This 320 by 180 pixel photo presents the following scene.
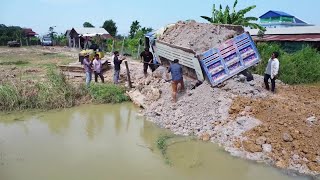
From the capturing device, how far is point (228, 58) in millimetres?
9609

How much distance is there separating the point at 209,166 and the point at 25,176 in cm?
329

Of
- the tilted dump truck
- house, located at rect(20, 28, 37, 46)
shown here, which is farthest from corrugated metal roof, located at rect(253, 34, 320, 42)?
house, located at rect(20, 28, 37, 46)

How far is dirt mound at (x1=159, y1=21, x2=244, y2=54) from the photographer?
10305 mm

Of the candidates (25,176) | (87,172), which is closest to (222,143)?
(87,172)

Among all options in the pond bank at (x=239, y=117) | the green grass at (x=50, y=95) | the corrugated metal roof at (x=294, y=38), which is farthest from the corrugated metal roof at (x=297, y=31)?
the green grass at (x=50, y=95)

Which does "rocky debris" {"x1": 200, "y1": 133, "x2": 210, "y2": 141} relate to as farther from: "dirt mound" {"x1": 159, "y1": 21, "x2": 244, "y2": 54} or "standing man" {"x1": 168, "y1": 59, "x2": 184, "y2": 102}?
"dirt mound" {"x1": 159, "y1": 21, "x2": 244, "y2": 54}

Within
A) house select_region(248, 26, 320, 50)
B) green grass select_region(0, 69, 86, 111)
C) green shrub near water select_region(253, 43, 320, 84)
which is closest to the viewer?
green grass select_region(0, 69, 86, 111)

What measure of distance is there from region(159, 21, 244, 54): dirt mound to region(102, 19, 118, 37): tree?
119 ft

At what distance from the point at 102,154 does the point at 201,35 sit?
5.55 m

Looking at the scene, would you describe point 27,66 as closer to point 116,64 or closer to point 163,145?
point 116,64

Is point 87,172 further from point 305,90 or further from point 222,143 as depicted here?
point 305,90

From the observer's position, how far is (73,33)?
4031 centimetres

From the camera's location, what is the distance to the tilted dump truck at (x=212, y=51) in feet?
30.8

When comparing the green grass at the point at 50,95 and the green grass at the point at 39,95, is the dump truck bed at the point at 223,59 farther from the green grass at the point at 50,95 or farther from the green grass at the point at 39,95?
the green grass at the point at 39,95
